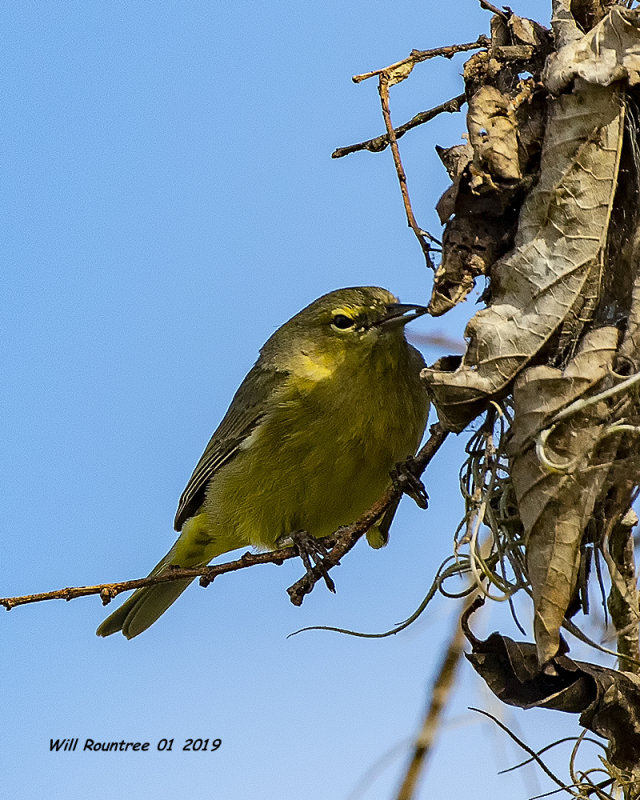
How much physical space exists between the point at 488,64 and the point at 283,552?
1.93 metres

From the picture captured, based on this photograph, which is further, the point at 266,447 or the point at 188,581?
the point at 188,581

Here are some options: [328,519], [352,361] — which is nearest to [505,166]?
[352,361]

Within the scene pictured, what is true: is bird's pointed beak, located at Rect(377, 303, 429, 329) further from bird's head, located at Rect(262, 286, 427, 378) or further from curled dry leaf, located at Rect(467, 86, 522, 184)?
curled dry leaf, located at Rect(467, 86, 522, 184)

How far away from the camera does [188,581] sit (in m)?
7.19

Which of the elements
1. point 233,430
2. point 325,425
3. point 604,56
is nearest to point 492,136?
point 604,56

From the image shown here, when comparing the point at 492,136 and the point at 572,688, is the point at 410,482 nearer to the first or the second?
the point at 572,688

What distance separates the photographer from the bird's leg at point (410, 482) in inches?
148

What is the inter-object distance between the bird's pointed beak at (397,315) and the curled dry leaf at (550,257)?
2.33 meters

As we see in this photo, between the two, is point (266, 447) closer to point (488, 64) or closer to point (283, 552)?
point (283, 552)

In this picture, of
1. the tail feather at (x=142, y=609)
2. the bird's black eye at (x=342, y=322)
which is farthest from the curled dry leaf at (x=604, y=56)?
the tail feather at (x=142, y=609)

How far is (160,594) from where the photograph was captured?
7027mm

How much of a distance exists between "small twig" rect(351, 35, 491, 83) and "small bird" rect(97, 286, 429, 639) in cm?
190

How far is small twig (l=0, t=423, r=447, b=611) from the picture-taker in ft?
11.5

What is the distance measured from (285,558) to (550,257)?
1.63 m
